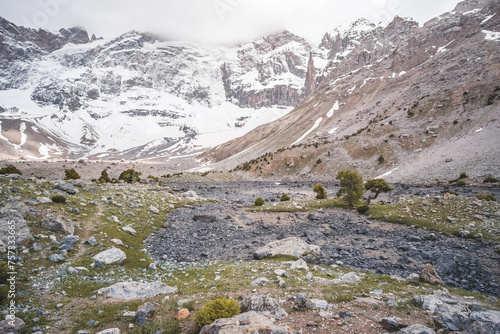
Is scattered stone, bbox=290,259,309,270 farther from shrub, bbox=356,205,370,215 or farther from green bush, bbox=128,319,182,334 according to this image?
shrub, bbox=356,205,370,215

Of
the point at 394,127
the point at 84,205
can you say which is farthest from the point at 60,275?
the point at 394,127

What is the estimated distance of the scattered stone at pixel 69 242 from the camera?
40.7 feet

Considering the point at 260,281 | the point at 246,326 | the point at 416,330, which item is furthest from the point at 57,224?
the point at 416,330

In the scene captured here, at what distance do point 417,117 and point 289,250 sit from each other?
79.7m

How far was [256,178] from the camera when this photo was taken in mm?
85062

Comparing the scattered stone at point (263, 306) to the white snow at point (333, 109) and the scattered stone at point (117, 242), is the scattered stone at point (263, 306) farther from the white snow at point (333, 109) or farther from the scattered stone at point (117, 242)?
the white snow at point (333, 109)

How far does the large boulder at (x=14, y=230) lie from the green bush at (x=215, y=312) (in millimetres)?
9899

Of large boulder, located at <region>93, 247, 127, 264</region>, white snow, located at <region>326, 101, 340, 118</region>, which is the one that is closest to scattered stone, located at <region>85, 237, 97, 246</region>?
large boulder, located at <region>93, 247, 127, 264</region>

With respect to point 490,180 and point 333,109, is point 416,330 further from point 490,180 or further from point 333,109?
point 333,109

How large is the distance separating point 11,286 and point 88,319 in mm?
3488

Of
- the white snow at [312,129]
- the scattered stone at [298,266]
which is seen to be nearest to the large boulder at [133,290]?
the scattered stone at [298,266]

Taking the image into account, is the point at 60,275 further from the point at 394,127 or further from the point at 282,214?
the point at 394,127

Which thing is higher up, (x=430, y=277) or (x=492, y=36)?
(x=492, y=36)

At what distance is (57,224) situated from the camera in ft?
44.9
